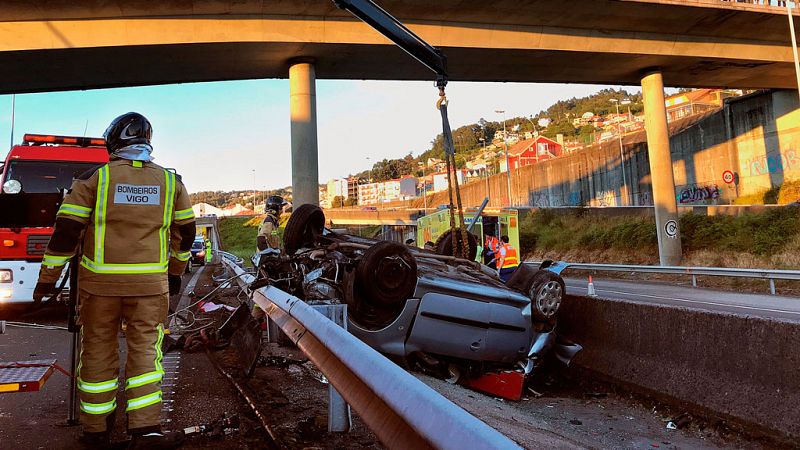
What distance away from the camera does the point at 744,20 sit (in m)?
17.2

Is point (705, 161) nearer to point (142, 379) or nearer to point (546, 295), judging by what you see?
point (546, 295)

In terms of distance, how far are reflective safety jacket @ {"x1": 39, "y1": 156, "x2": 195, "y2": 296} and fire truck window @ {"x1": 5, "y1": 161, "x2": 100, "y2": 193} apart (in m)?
6.74

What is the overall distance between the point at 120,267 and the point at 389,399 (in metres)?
1.94

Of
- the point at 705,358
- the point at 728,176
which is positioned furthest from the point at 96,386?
the point at 728,176

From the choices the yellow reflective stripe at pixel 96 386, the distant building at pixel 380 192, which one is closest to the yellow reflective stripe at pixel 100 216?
the yellow reflective stripe at pixel 96 386

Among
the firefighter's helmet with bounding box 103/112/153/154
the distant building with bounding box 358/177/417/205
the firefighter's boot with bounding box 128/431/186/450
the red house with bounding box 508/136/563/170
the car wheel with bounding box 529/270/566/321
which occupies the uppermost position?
the red house with bounding box 508/136/563/170

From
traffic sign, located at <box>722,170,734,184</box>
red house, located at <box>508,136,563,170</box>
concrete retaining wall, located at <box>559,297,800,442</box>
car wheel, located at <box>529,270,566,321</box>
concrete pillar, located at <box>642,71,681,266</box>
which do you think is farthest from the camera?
red house, located at <box>508,136,563,170</box>

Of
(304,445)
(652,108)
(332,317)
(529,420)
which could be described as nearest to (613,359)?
(529,420)

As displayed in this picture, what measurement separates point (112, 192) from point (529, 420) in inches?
131

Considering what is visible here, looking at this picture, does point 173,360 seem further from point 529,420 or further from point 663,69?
point 663,69

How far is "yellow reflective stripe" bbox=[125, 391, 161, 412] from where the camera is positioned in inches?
103

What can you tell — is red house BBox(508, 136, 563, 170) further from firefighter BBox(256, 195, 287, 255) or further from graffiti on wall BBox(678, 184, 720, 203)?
firefighter BBox(256, 195, 287, 255)

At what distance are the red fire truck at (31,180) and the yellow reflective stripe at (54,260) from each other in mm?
2365

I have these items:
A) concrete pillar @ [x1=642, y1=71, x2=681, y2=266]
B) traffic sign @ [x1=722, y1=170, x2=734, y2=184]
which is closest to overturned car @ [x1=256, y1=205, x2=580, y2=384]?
concrete pillar @ [x1=642, y1=71, x2=681, y2=266]
